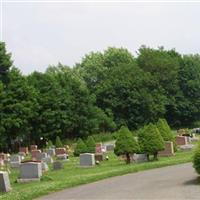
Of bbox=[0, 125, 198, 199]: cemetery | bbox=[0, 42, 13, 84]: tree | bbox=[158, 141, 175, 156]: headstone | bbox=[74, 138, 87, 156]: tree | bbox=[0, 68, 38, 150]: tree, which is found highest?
bbox=[0, 42, 13, 84]: tree

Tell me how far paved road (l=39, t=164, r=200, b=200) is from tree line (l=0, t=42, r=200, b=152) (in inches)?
1450

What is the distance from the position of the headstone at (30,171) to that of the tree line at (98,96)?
1308 inches

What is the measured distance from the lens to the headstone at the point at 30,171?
2294cm

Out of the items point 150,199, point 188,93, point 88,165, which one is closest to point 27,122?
point 88,165

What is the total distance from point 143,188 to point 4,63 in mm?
44655

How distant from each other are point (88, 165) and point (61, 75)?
1607 inches

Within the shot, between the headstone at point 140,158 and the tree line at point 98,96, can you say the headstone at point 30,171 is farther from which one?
the tree line at point 98,96

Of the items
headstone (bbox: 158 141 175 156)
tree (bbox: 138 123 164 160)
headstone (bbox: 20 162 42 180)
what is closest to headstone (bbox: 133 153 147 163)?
tree (bbox: 138 123 164 160)

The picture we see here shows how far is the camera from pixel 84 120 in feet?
212

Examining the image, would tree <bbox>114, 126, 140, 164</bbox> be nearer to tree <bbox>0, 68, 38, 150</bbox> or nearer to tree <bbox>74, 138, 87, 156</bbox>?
tree <bbox>74, 138, 87, 156</bbox>

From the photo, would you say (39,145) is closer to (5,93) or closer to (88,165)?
(5,93)

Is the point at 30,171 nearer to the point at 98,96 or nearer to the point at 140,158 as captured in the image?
the point at 140,158

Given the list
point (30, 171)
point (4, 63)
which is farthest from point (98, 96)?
point (30, 171)

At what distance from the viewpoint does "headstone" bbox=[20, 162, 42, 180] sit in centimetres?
2294
